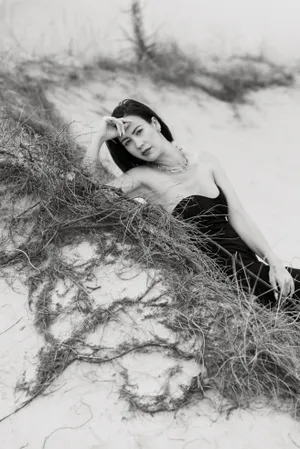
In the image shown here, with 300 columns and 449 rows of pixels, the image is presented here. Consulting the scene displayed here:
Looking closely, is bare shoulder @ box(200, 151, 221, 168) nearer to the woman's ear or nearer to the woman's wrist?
the woman's ear

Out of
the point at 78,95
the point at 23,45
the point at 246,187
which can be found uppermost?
the point at 23,45

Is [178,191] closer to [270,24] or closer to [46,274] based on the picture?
[46,274]

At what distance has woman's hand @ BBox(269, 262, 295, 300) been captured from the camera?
2658 mm

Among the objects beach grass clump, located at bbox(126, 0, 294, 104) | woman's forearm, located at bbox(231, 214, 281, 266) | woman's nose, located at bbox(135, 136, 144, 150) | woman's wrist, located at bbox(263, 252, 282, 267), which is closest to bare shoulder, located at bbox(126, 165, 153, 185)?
woman's nose, located at bbox(135, 136, 144, 150)

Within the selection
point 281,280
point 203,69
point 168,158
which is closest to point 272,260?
point 281,280

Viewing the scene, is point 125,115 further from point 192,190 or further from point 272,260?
point 272,260

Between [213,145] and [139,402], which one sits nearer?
[139,402]

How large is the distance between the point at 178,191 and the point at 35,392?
1181 millimetres

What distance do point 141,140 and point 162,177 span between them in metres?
0.21

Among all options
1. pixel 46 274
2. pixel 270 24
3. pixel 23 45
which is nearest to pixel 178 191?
pixel 46 274

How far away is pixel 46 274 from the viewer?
2551 mm

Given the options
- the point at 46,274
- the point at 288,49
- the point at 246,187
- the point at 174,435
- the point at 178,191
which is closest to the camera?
the point at 174,435

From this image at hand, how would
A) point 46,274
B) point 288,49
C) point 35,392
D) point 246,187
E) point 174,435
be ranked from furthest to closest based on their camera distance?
point 288,49, point 246,187, point 46,274, point 35,392, point 174,435

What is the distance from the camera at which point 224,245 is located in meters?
2.78
